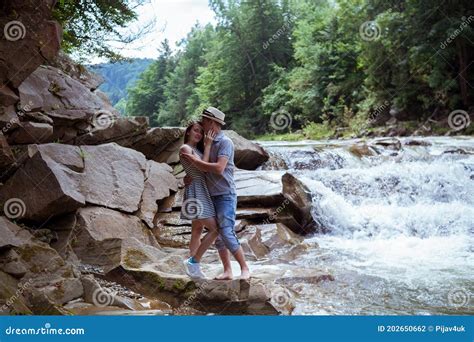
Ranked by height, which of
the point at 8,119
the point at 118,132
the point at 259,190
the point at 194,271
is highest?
the point at 8,119

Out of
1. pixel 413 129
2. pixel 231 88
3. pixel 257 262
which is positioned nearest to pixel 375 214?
pixel 257 262

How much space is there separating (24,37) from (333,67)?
32.4 meters

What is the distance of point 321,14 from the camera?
144ft

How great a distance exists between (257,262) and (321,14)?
39.5m

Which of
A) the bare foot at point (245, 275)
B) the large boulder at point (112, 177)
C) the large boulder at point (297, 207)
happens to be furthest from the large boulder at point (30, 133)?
the large boulder at point (297, 207)

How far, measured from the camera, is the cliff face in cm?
534

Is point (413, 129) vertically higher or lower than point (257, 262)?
higher

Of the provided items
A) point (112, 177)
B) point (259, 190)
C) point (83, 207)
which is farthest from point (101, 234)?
point (259, 190)

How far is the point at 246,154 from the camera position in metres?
13.4

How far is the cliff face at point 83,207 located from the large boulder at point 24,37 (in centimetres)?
1

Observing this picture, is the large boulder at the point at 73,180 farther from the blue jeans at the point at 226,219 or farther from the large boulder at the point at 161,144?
the blue jeans at the point at 226,219

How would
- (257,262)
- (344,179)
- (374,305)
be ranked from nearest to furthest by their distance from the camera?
1. (374,305)
2. (257,262)
3. (344,179)

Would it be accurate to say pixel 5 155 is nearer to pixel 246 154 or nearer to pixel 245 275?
pixel 245 275

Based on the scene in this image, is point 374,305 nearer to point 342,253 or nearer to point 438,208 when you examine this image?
point 342,253
